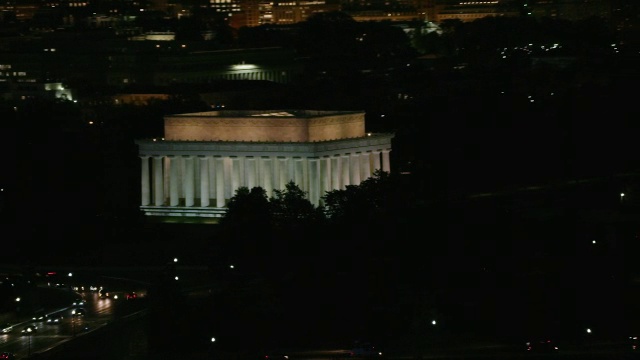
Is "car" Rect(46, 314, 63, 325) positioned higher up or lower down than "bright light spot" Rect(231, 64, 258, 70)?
lower down

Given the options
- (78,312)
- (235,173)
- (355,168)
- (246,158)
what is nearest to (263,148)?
(246,158)

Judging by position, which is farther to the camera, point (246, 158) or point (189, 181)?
point (189, 181)

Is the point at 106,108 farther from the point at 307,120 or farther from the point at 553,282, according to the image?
the point at 553,282

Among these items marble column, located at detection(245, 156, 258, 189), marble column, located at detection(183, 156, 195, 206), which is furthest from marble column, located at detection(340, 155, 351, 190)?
marble column, located at detection(183, 156, 195, 206)

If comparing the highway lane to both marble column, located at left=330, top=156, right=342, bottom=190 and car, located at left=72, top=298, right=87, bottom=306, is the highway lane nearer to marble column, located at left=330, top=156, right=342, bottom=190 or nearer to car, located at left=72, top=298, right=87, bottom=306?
car, located at left=72, top=298, right=87, bottom=306

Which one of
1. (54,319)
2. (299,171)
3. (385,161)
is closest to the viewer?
(54,319)

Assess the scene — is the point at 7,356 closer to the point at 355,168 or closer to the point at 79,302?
the point at 79,302
